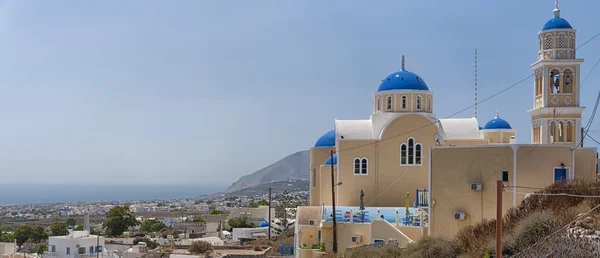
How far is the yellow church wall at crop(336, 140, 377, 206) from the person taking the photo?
30922mm

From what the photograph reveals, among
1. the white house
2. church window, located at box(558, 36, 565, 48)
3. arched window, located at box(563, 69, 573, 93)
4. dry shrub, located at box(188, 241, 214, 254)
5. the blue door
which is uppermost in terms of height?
church window, located at box(558, 36, 565, 48)

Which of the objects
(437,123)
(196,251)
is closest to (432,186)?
(437,123)

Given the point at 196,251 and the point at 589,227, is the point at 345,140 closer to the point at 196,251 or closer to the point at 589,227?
the point at 196,251

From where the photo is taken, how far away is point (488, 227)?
17.0m

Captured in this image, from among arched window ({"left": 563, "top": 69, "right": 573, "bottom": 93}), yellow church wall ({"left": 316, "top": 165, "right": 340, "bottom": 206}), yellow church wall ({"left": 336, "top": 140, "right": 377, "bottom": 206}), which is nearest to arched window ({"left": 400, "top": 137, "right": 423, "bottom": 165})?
yellow church wall ({"left": 336, "top": 140, "right": 377, "bottom": 206})

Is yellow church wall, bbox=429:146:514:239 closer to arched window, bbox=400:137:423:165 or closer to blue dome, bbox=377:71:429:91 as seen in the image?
arched window, bbox=400:137:423:165

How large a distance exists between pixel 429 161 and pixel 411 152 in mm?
9534

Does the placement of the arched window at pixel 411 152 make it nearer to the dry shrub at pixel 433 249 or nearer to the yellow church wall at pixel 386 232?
the yellow church wall at pixel 386 232

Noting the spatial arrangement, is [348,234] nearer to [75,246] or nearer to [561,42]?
[561,42]

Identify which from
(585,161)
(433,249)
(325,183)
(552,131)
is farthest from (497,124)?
(433,249)

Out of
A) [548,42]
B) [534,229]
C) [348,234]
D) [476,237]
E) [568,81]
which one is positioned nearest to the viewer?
[534,229]

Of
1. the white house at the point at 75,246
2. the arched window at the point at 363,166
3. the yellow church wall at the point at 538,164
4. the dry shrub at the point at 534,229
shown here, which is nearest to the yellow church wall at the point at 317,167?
the arched window at the point at 363,166

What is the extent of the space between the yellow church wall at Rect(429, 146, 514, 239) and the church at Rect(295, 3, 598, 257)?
0.09ft

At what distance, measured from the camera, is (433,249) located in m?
17.2
